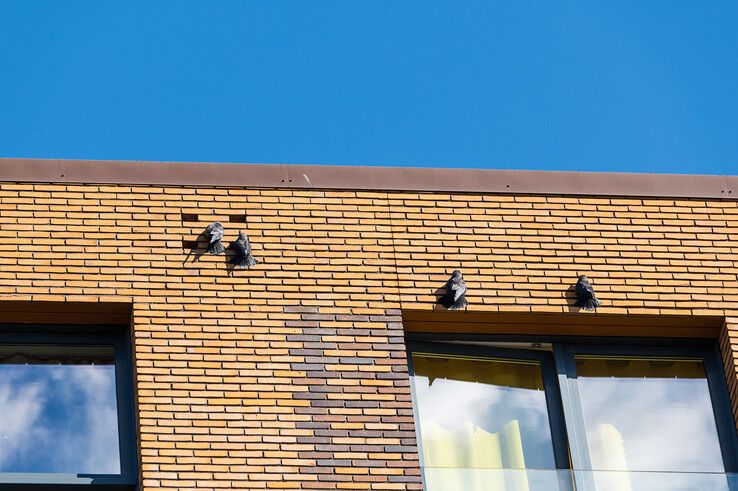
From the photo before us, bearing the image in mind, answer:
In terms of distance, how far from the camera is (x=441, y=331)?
16500 millimetres

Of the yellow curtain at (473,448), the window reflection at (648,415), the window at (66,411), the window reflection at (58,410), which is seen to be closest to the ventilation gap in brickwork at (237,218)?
the window at (66,411)

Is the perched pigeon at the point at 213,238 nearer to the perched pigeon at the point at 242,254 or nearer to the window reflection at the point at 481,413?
the perched pigeon at the point at 242,254

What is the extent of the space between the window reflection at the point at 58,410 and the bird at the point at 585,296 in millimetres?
4487

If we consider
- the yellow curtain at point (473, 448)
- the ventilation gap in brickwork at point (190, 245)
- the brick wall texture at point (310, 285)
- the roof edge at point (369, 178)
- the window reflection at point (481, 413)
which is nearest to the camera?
the brick wall texture at point (310, 285)

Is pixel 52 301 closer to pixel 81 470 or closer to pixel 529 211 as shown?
pixel 81 470

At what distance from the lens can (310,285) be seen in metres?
16.0

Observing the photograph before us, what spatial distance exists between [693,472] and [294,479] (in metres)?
3.67

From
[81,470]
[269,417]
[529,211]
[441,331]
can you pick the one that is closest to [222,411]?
[269,417]

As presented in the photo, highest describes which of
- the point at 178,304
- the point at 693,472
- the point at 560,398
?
the point at 178,304

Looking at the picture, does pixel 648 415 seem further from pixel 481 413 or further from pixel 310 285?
pixel 310 285

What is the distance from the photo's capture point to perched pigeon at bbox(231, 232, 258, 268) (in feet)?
52.5

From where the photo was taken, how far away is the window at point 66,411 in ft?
49.9

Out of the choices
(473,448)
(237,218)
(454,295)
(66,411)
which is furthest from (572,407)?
(66,411)

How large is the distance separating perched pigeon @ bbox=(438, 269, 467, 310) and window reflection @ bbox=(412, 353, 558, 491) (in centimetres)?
65
